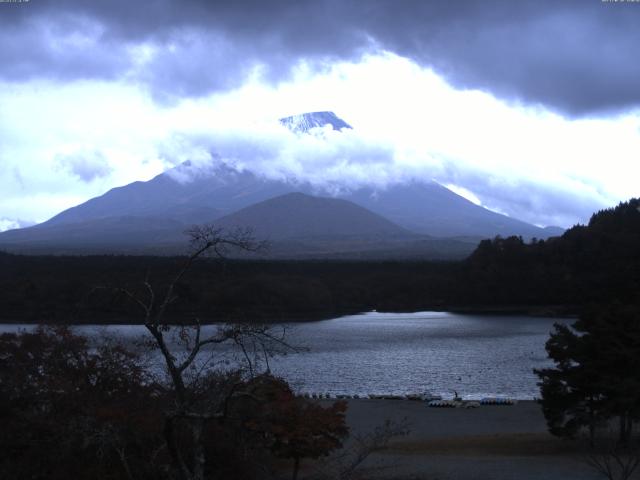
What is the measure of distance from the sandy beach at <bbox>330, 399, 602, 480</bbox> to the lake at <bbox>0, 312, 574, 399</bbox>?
3408 mm

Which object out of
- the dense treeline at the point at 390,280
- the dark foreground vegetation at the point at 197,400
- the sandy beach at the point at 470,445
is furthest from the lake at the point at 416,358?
the dense treeline at the point at 390,280

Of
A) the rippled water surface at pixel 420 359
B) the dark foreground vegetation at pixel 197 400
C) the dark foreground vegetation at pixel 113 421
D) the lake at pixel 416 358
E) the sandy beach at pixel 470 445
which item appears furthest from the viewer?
the rippled water surface at pixel 420 359

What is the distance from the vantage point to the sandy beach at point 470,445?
15.0 meters

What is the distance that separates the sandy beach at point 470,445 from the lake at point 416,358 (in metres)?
3.41

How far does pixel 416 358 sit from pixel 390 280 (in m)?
48.7

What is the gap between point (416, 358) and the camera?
131ft

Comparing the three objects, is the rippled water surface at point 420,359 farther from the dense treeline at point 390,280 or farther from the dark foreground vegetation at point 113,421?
the dense treeline at point 390,280

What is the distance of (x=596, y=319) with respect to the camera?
17.8 m

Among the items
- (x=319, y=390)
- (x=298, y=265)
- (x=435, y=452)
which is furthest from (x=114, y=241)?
(x=435, y=452)

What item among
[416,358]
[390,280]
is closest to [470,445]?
[416,358]

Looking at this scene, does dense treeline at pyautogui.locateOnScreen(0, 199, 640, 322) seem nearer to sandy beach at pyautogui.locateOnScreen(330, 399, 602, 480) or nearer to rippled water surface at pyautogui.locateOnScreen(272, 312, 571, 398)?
rippled water surface at pyautogui.locateOnScreen(272, 312, 571, 398)

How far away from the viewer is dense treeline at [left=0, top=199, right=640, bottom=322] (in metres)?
64.6

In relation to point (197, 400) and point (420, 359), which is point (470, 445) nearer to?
point (197, 400)

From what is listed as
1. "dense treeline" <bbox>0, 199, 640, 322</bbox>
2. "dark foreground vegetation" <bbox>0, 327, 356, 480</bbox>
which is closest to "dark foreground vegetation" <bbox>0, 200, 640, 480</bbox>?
"dark foreground vegetation" <bbox>0, 327, 356, 480</bbox>
